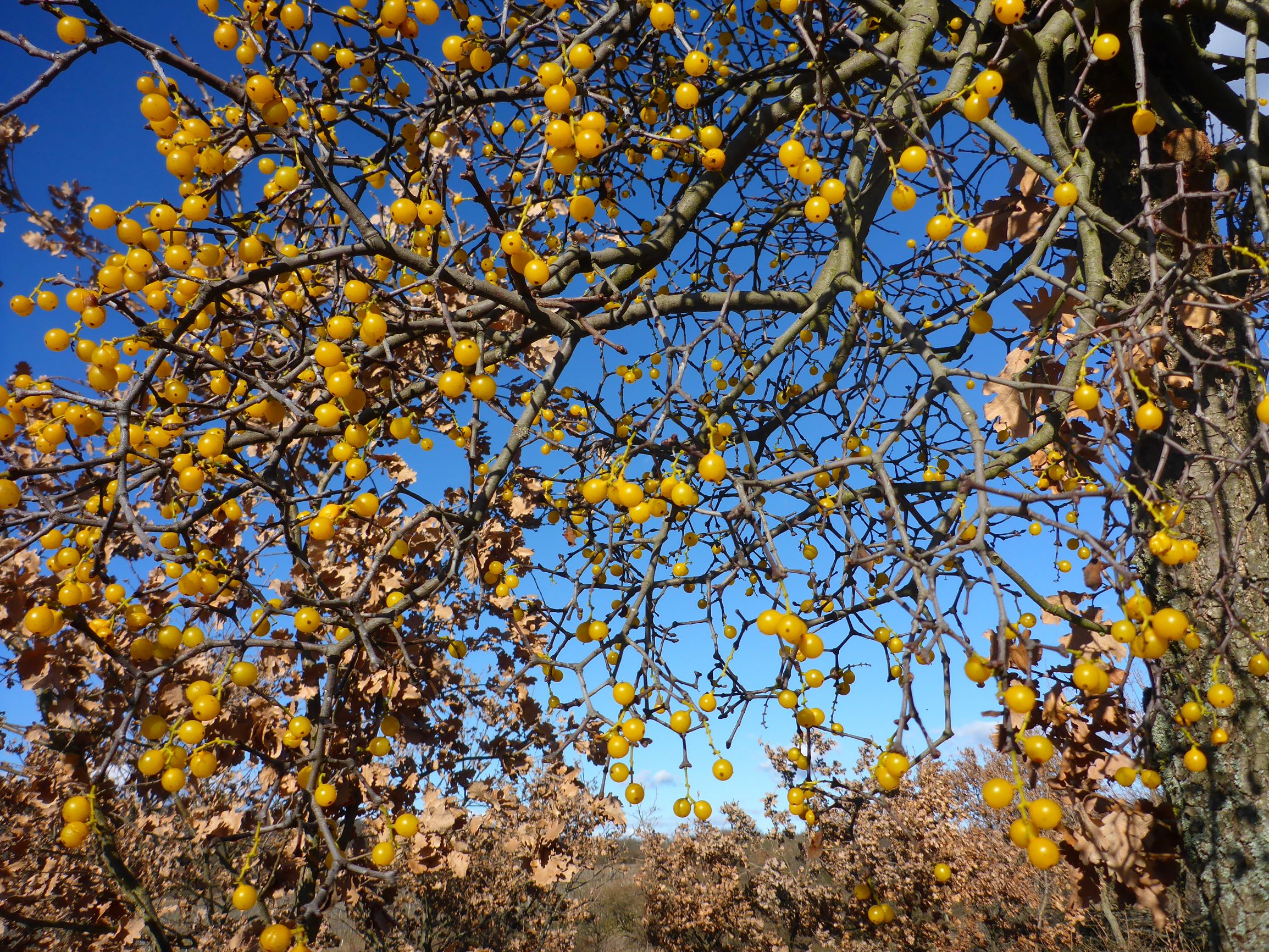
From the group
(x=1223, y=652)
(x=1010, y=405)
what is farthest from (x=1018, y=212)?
(x=1223, y=652)

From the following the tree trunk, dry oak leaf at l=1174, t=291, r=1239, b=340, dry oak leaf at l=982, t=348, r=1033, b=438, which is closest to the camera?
the tree trunk

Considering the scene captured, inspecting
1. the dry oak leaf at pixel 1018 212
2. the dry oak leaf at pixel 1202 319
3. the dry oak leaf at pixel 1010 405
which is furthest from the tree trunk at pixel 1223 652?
the dry oak leaf at pixel 1018 212

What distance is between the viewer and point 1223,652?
2.18 m

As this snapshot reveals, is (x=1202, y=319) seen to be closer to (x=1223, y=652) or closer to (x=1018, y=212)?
(x=1018, y=212)

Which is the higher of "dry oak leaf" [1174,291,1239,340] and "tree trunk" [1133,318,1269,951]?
"dry oak leaf" [1174,291,1239,340]

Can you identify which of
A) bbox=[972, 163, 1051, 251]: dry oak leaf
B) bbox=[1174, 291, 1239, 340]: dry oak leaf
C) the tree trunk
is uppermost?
bbox=[972, 163, 1051, 251]: dry oak leaf

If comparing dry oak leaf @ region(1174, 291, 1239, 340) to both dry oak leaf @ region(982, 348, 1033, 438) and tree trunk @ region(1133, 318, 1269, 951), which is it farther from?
dry oak leaf @ region(982, 348, 1033, 438)

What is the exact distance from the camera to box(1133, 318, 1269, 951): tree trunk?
92.2 inches

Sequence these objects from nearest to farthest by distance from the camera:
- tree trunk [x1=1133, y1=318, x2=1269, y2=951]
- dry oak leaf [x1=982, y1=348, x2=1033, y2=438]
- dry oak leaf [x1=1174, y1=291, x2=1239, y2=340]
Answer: tree trunk [x1=1133, y1=318, x2=1269, y2=951] → dry oak leaf [x1=1174, y1=291, x2=1239, y2=340] → dry oak leaf [x1=982, y1=348, x2=1033, y2=438]

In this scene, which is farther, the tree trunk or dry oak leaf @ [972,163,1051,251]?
dry oak leaf @ [972,163,1051,251]

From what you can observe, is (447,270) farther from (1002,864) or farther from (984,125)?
(1002,864)

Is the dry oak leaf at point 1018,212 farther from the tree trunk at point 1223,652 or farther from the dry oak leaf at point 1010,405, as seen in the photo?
the tree trunk at point 1223,652

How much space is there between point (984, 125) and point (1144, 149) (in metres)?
0.53

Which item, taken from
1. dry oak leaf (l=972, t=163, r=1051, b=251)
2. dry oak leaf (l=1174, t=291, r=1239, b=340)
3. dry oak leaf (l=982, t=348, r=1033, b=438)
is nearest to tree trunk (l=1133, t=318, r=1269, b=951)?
dry oak leaf (l=1174, t=291, r=1239, b=340)
